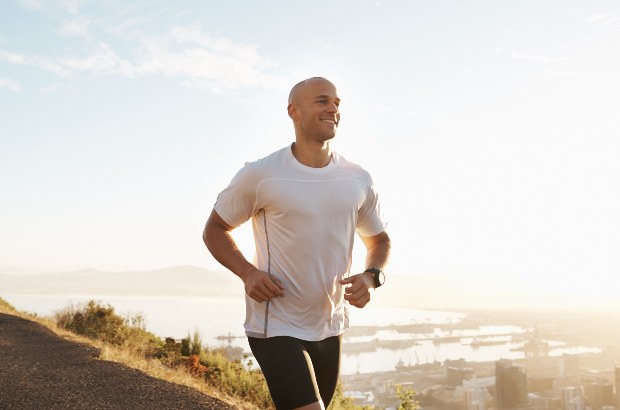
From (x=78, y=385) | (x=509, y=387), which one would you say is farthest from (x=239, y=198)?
(x=509, y=387)

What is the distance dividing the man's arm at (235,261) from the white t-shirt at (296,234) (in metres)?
0.07

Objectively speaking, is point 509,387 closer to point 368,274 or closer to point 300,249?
point 368,274

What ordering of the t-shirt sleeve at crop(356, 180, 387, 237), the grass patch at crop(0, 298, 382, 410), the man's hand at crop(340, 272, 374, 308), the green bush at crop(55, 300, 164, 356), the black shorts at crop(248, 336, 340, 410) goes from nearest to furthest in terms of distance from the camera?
the black shorts at crop(248, 336, 340, 410)
the man's hand at crop(340, 272, 374, 308)
the t-shirt sleeve at crop(356, 180, 387, 237)
the grass patch at crop(0, 298, 382, 410)
the green bush at crop(55, 300, 164, 356)

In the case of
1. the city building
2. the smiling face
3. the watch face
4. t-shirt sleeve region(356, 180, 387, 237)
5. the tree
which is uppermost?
the smiling face

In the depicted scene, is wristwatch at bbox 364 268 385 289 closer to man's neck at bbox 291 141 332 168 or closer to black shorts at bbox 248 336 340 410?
black shorts at bbox 248 336 340 410

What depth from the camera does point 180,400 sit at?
27.2 ft

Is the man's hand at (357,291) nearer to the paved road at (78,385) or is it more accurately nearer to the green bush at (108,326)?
the paved road at (78,385)

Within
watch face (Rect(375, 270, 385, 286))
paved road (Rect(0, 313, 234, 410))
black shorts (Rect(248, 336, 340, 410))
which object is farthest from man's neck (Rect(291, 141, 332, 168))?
paved road (Rect(0, 313, 234, 410))

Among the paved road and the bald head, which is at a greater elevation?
the bald head

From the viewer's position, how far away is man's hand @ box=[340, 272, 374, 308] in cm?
291

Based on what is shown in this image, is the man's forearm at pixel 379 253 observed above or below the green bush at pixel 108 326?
above

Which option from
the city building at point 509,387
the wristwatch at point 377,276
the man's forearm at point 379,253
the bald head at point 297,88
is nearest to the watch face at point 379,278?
the wristwatch at point 377,276

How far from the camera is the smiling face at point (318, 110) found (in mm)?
3092

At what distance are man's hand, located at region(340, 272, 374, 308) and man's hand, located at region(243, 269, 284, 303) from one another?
267mm
